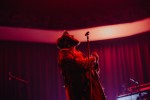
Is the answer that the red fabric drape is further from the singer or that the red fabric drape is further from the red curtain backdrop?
the singer

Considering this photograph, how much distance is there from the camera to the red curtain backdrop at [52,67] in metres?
8.56

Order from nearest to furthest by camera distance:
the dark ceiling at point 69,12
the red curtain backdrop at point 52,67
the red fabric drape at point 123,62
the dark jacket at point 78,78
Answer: the dark jacket at point 78,78
the dark ceiling at point 69,12
the red curtain backdrop at point 52,67
the red fabric drape at point 123,62

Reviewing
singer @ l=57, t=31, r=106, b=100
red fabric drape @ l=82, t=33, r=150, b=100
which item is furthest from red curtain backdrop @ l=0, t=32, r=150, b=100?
singer @ l=57, t=31, r=106, b=100

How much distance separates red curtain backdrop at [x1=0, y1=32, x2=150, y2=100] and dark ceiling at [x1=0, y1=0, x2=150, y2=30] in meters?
0.99

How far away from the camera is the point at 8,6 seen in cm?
760

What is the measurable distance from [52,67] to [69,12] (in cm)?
206

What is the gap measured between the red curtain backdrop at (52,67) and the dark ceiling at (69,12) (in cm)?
99

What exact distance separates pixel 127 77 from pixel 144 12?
6.92 feet

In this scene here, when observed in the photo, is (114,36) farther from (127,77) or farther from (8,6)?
(8,6)

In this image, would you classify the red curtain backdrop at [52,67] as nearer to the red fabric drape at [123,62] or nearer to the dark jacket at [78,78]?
the red fabric drape at [123,62]

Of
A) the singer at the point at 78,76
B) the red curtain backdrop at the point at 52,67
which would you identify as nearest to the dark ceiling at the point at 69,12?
the red curtain backdrop at the point at 52,67

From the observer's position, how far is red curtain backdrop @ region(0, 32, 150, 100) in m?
8.56

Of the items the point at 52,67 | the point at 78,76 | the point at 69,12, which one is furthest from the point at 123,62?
the point at 78,76

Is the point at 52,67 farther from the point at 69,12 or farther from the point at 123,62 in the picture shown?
the point at 123,62
